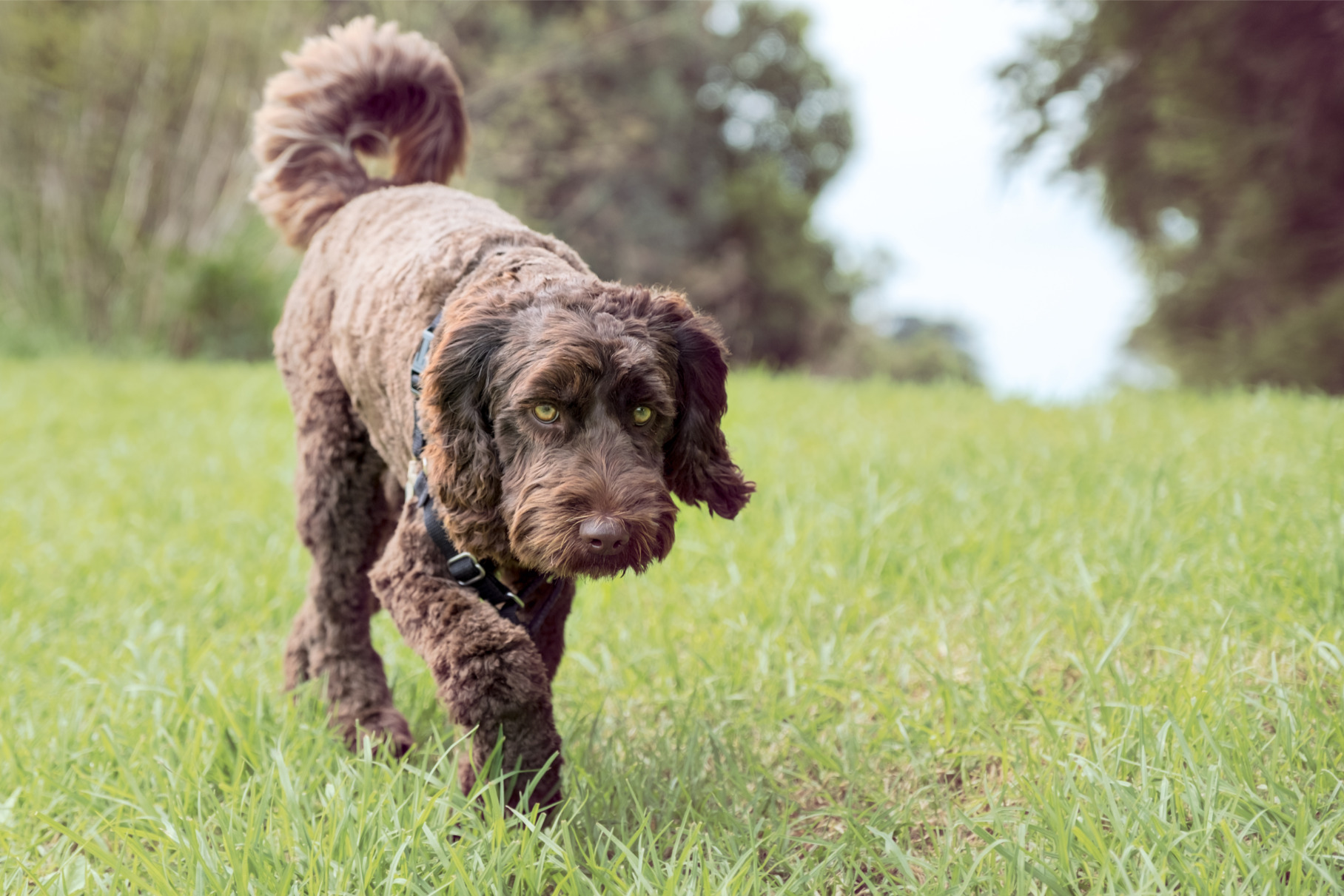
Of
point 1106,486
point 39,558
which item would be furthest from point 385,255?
point 1106,486

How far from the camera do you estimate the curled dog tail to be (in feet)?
12.0

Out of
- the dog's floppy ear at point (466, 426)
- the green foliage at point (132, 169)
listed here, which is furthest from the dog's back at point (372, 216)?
the green foliage at point (132, 169)

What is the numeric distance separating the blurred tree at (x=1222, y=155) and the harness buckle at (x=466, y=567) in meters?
9.19

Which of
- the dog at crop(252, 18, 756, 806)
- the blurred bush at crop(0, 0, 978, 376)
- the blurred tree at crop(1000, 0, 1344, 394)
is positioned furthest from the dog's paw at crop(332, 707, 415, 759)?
the blurred tree at crop(1000, 0, 1344, 394)

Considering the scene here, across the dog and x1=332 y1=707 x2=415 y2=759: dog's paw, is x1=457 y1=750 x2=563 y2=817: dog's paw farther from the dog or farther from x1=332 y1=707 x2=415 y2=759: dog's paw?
x1=332 y1=707 x2=415 y2=759: dog's paw

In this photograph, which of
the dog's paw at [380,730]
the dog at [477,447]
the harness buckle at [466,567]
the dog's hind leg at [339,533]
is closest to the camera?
the dog at [477,447]

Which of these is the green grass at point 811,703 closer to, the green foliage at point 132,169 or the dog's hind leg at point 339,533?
the dog's hind leg at point 339,533

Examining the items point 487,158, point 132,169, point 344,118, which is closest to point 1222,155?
point 344,118

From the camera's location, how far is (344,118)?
3.71m

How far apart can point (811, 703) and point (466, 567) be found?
1164 mm

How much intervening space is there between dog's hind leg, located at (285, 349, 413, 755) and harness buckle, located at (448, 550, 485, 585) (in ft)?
2.72

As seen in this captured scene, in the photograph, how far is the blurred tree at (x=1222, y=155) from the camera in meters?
9.23

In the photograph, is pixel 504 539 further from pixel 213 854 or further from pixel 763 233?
pixel 763 233

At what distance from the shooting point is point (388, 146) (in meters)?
3.84
